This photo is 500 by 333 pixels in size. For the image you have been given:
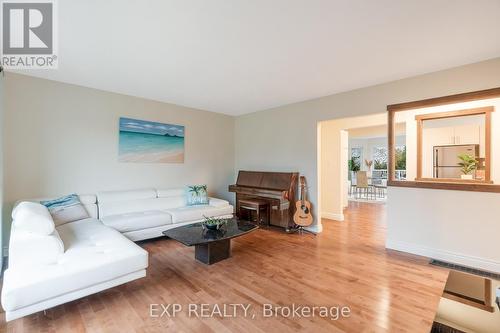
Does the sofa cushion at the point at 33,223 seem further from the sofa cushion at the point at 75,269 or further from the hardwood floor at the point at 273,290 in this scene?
the hardwood floor at the point at 273,290

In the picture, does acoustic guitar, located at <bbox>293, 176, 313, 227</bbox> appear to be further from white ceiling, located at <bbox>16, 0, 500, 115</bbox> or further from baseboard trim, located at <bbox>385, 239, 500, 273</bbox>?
white ceiling, located at <bbox>16, 0, 500, 115</bbox>

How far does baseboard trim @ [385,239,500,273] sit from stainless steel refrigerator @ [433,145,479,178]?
106 cm

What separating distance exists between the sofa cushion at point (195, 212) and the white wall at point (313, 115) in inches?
58.4

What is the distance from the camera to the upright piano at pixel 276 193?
4340 millimetres

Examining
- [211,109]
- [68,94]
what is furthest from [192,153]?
[68,94]

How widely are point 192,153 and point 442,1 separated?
447cm

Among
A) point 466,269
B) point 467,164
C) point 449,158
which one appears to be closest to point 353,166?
point 449,158

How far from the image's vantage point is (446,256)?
9.82 ft

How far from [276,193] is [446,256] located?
8.37 ft

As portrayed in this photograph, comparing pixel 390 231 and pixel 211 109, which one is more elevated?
pixel 211 109

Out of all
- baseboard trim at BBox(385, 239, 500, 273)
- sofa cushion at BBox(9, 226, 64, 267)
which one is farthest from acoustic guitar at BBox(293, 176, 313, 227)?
sofa cushion at BBox(9, 226, 64, 267)

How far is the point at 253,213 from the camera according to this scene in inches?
191

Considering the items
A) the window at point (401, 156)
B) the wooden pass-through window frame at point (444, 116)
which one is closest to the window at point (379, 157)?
the window at point (401, 156)

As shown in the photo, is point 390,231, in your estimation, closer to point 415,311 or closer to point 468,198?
point 468,198
